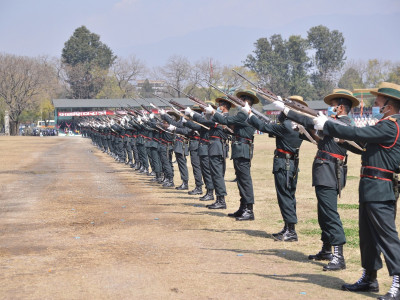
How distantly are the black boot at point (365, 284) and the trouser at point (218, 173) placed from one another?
6.41m

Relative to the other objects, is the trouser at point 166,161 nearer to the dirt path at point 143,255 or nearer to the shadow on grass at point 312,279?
the dirt path at point 143,255

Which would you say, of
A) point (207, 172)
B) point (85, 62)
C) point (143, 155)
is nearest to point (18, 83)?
point (85, 62)

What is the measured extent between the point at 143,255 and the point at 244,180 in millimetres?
3551

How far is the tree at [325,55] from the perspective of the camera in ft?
352

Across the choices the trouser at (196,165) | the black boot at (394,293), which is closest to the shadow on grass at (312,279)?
the black boot at (394,293)

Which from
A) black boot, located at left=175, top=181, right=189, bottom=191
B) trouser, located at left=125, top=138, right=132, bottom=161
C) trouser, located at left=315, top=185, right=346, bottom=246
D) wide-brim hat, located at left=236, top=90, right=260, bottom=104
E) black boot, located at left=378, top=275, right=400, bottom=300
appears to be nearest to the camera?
black boot, located at left=378, top=275, right=400, bottom=300

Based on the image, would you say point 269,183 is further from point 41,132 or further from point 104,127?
point 41,132

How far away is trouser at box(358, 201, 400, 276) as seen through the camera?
614cm

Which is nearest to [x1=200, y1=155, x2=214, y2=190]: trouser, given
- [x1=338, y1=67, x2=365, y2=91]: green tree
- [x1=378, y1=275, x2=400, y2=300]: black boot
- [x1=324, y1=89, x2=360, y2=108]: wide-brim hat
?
[x1=324, y1=89, x2=360, y2=108]: wide-brim hat

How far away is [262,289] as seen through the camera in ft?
21.8

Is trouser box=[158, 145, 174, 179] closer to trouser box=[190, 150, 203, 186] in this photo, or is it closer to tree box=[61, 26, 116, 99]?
trouser box=[190, 150, 203, 186]

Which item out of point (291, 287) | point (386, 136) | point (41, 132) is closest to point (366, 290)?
point (291, 287)

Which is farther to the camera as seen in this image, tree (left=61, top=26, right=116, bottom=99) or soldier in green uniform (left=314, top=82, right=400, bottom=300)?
tree (left=61, top=26, right=116, bottom=99)

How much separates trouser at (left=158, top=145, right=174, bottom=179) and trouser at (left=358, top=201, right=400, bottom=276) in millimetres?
11791
